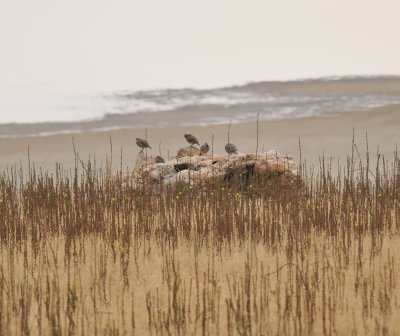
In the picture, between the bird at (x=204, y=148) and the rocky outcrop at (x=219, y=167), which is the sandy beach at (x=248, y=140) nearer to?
the bird at (x=204, y=148)

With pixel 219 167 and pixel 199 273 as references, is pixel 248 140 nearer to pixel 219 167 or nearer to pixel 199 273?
pixel 219 167

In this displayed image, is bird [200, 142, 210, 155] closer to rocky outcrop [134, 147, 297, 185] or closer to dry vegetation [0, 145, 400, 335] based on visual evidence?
rocky outcrop [134, 147, 297, 185]

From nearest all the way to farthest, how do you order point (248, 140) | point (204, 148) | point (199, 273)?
point (199, 273) < point (204, 148) < point (248, 140)

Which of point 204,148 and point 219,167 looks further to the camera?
point 204,148

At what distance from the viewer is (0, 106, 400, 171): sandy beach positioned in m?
12.4

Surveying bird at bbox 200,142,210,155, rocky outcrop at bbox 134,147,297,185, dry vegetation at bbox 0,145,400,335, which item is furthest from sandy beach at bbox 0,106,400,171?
dry vegetation at bbox 0,145,400,335

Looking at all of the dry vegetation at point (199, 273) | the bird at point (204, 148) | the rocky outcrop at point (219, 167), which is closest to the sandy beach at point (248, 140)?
the bird at point (204, 148)

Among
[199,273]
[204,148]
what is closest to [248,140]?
[204,148]

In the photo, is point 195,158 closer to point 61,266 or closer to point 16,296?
point 61,266

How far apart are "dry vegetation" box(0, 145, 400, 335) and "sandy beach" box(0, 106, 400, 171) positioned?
5755 millimetres

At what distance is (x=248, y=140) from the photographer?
14.3 m

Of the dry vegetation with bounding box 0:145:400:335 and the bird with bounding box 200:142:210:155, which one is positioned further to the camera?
the bird with bounding box 200:142:210:155

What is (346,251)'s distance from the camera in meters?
4.79

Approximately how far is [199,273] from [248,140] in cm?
986
